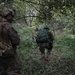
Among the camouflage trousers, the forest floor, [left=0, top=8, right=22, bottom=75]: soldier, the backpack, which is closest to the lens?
[left=0, top=8, right=22, bottom=75]: soldier

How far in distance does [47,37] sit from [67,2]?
1.52 meters

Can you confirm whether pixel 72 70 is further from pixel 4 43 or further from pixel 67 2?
pixel 4 43

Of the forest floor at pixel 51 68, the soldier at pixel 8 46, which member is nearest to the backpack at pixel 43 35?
the forest floor at pixel 51 68

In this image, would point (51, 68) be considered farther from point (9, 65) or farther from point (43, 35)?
point (9, 65)

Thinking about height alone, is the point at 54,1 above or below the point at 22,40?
above

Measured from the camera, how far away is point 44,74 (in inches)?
273

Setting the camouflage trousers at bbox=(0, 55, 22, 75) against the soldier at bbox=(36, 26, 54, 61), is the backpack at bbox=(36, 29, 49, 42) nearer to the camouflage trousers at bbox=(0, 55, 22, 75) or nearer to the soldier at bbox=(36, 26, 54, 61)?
the soldier at bbox=(36, 26, 54, 61)

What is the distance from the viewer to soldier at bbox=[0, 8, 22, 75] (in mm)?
5793

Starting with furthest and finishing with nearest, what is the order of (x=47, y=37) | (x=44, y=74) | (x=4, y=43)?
(x=47, y=37) < (x=44, y=74) < (x=4, y=43)

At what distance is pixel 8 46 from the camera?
5.80 meters

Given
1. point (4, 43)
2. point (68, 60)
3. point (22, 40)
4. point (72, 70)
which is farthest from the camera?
point (22, 40)

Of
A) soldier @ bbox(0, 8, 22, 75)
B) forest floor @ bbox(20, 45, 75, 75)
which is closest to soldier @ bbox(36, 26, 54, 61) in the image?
forest floor @ bbox(20, 45, 75, 75)

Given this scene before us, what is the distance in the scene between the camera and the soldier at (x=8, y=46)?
5793 mm

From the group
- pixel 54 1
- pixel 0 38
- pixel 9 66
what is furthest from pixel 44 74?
pixel 54 1
